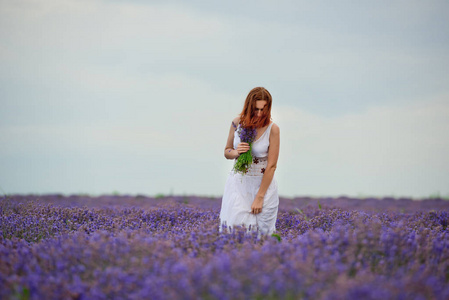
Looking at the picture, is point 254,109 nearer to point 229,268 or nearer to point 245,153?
point 245,153

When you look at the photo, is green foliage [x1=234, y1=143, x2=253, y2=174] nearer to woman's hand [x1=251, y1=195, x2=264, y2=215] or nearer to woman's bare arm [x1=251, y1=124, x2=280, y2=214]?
woman's bare arm [x1=251, y1=124, x2=280, y2=214]

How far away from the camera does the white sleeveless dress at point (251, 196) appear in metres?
4.34

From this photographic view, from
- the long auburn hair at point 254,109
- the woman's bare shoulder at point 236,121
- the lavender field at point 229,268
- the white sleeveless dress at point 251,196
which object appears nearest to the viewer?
the lavender field at point 229,268

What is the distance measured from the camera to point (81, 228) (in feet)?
15.7

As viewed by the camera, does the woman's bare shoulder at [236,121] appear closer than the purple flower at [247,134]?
No

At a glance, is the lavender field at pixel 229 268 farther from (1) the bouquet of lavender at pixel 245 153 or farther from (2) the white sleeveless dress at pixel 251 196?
(1) the bouquet of lavender at pixel 245 153

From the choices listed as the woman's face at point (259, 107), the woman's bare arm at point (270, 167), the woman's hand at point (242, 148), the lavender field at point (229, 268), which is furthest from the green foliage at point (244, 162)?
the lavender field at point (229, 268)

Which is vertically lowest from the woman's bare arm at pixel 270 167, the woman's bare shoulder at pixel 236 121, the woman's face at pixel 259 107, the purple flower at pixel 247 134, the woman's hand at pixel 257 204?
the woman's hand at pixel 257 204

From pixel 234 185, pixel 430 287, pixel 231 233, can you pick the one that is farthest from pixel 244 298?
pixel 234 185

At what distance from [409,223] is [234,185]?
9.35 feet

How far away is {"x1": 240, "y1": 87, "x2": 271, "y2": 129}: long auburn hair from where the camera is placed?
4.22 metres

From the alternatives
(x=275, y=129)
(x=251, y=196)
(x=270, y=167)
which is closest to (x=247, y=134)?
(x=275, y=129)

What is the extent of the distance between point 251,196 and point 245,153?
0.50m

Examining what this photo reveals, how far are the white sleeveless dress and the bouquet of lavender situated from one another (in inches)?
2.9
